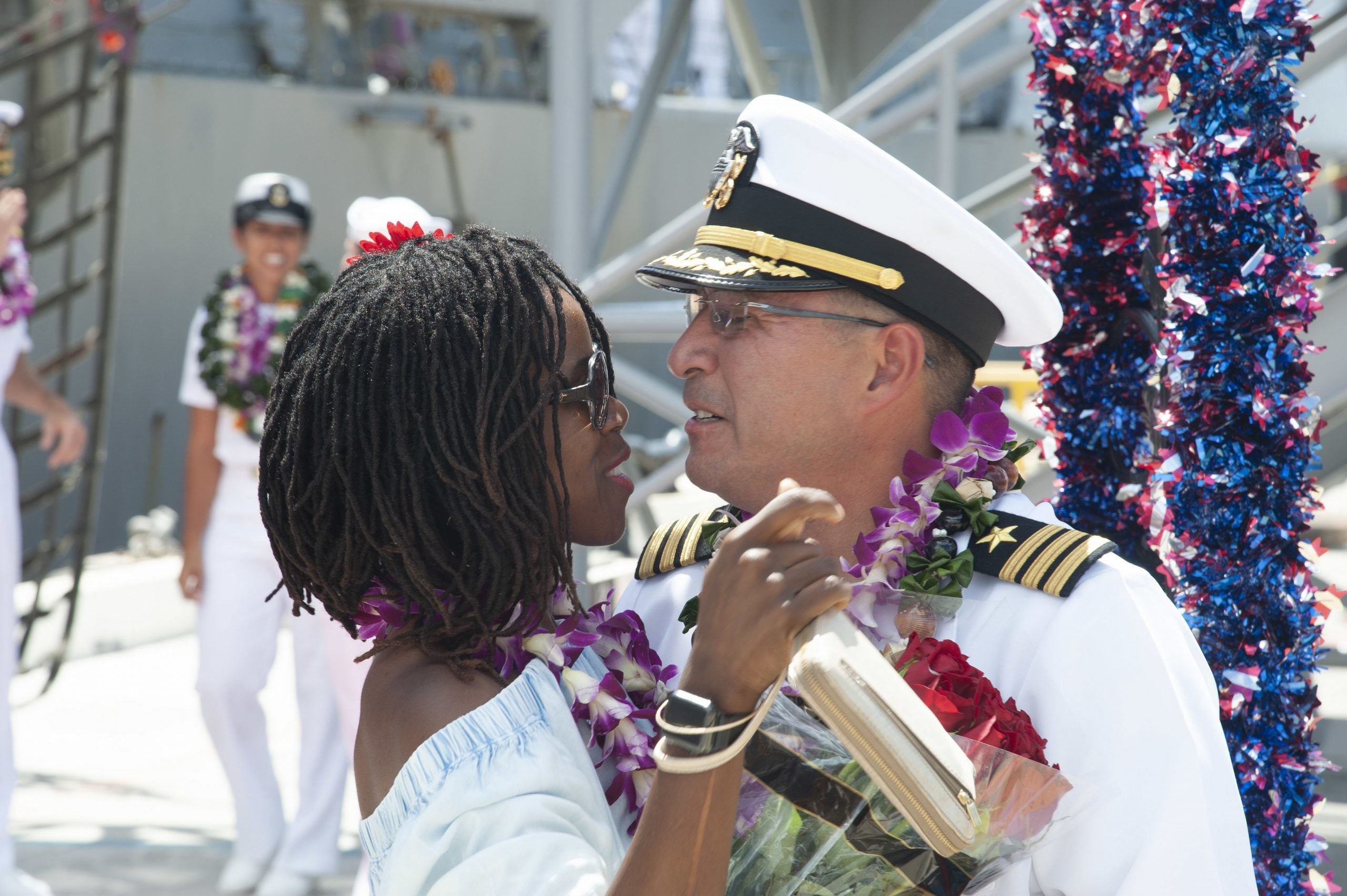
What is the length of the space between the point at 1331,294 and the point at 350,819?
13.1 feet

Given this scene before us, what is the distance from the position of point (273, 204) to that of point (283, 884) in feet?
7.53

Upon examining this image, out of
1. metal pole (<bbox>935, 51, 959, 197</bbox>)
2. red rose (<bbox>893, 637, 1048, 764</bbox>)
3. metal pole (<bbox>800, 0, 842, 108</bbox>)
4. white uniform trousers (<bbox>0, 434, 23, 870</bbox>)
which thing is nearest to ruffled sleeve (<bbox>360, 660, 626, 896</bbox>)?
red rose (<bbox>893, 637, 1048, 764</bbox>)

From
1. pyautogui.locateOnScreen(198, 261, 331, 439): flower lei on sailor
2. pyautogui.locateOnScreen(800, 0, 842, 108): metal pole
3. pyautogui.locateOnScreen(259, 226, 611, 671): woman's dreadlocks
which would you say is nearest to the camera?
pyautogui.locateOnScreen(259, 226, 611, 671): woman's dreadlocks

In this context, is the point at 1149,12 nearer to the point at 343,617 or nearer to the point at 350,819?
the point at 343,617

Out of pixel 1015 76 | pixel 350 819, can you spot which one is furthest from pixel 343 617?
pixel 1015 76

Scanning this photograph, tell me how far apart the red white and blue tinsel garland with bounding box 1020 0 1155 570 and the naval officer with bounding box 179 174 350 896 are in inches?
107

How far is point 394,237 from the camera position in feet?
6.27

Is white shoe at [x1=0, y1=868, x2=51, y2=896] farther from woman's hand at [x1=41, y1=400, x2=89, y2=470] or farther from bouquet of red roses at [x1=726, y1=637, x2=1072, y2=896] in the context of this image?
A: bouquet of red roses at [x1=726, y1=637, x2=1072, y2=896]

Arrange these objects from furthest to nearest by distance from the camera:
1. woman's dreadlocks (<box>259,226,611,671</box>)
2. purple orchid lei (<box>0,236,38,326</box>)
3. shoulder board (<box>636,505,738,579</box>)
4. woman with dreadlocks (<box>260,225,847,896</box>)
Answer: purple orchid lei (<box>0,236,38,326</box>) < shoulder board (<box>636,505,738,579</box>) < woman's dreadlocks (<box>259,226,611,671</box>) < woman with dreadlocks (<box>260,225,847,896</box>)

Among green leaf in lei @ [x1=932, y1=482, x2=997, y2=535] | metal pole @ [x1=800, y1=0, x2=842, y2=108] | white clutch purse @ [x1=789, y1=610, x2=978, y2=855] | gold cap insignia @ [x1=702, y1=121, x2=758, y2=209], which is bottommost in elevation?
white clutch purse @ [x1=789, y1=610, x2=978, y2=855]

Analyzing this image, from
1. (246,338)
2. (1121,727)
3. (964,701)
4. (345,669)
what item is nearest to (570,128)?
(246,338)

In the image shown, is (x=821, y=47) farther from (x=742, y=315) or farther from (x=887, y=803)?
(x=887, y=803)

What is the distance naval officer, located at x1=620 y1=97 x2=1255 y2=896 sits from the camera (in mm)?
1607

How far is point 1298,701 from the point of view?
219 cm
